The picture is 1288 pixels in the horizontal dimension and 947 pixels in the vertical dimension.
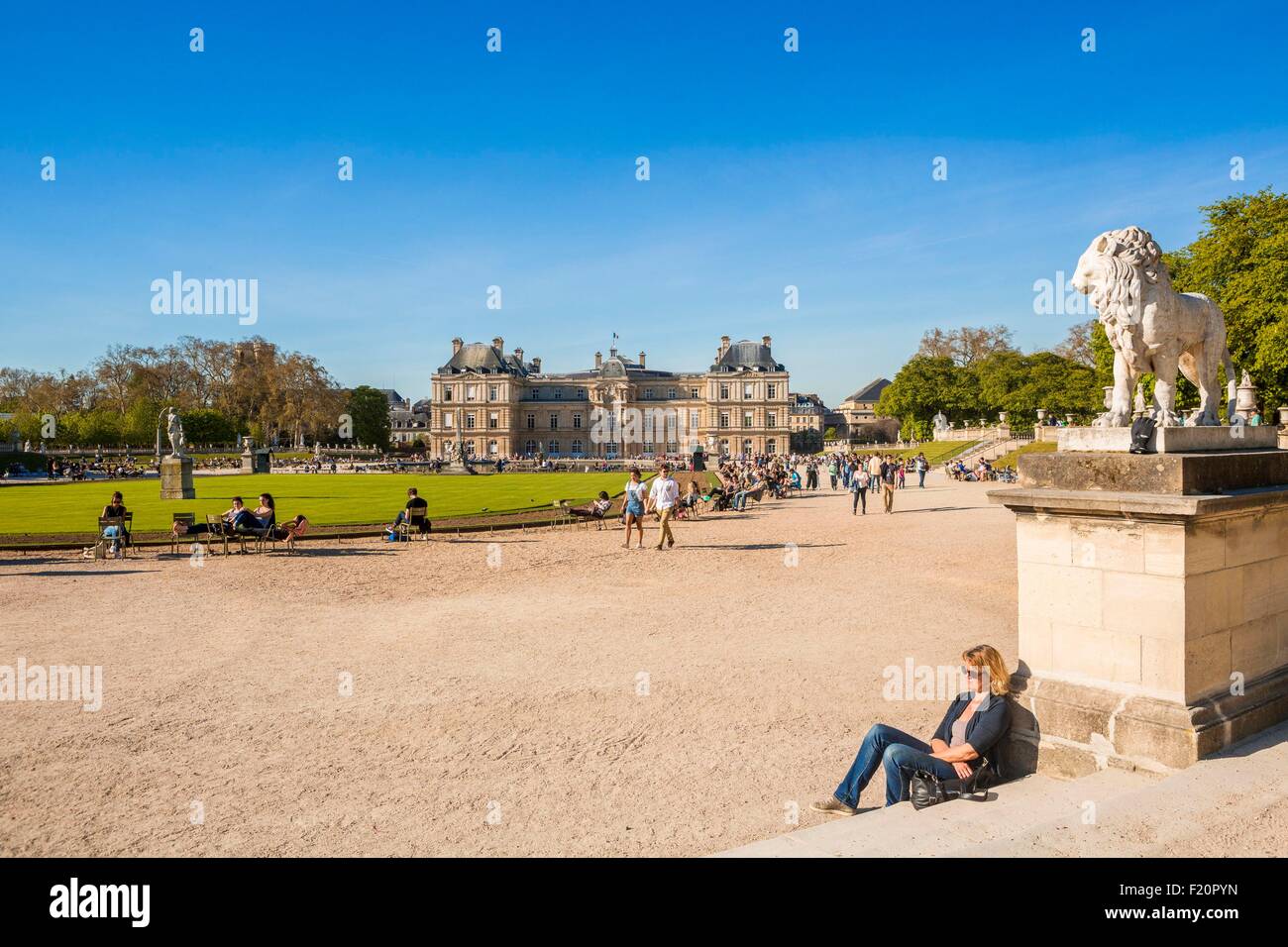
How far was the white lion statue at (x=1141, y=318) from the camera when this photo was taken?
5.23 metres

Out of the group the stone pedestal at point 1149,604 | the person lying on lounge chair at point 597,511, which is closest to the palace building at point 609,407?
the person lying on lounge chair at point 597,511

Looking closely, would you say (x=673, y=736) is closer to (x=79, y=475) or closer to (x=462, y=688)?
(x=462, y=688)

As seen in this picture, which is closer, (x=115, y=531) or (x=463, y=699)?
(x=463, y=699)

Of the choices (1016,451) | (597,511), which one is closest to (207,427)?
(1016,451)

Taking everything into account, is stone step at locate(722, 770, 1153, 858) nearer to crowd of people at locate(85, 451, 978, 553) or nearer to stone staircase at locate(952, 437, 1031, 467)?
crowd of people at locate(85, 451, 978, 553)

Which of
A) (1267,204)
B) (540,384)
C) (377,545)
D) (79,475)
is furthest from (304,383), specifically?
(1267,204)

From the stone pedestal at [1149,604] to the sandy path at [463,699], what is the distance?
1.61 meters

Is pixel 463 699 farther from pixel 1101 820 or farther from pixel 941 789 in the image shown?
pixel 1101 820

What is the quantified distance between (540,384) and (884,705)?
124131mm

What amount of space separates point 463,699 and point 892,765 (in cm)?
383

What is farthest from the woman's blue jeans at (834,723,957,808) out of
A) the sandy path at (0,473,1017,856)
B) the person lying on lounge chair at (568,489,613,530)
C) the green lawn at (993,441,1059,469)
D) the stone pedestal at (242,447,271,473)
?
the stone pedestal at (242,447,271,473)

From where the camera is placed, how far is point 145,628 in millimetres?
10055

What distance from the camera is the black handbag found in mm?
4566

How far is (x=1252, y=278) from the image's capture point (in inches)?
1335
